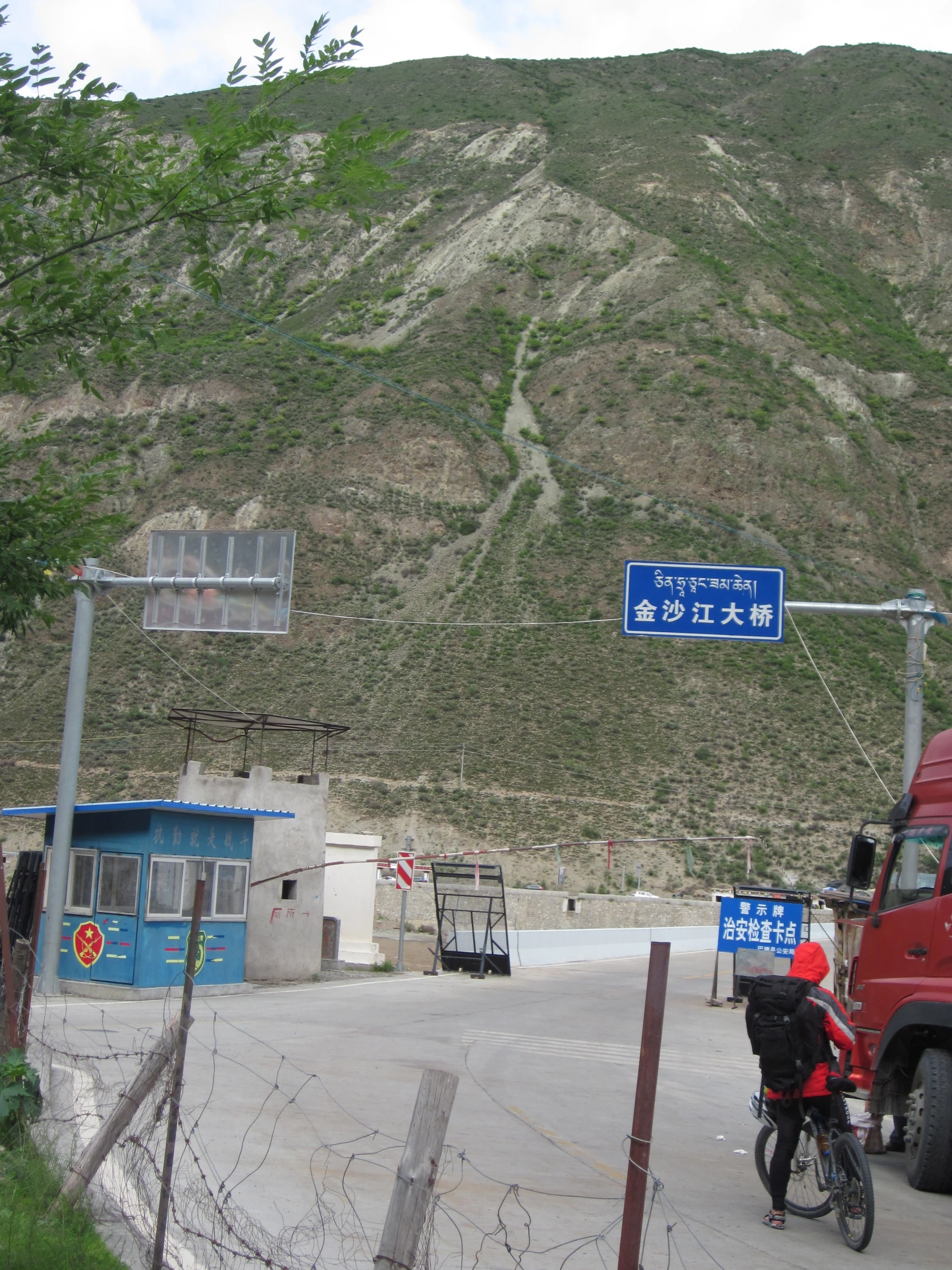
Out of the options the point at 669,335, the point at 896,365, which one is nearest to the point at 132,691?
the point at 669,335

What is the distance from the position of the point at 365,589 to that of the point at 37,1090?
208ft

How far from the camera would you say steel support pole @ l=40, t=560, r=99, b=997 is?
1758 centimetres

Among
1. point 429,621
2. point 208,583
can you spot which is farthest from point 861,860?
point 429,621

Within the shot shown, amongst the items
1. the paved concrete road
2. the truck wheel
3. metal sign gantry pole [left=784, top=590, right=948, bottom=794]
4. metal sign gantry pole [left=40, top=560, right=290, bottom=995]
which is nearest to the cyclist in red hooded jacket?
the paved concrete road

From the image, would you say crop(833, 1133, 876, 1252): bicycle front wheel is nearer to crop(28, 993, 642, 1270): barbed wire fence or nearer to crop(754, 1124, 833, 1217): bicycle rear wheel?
crop(754, 1124, 833, 1217): bicycle rear wheel

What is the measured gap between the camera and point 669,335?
84.4m

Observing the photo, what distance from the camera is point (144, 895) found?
58.9 ft

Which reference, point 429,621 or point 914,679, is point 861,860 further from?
point 429,621

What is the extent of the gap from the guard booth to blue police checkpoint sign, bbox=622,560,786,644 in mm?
7163

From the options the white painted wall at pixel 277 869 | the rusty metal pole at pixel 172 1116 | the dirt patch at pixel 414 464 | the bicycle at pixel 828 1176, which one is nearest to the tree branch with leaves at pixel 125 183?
the rusty metal pole at pixel 172 1116

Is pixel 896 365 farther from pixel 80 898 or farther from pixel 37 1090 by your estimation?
pixel 37 1090

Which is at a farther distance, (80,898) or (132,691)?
(132,691)

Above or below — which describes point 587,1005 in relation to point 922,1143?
below

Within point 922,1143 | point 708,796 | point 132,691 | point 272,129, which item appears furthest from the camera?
point 132,691
